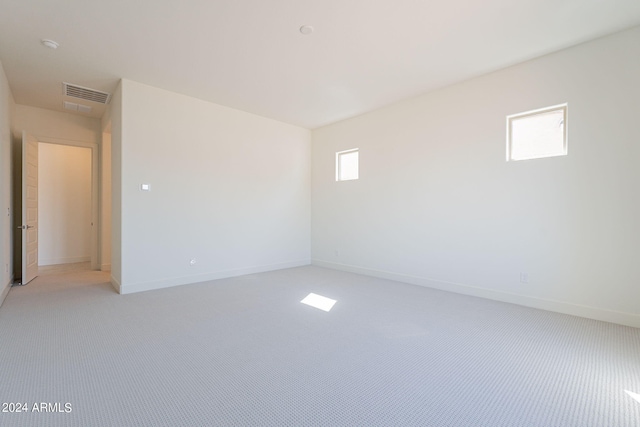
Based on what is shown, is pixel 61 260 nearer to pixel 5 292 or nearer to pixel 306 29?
pixel 5 292

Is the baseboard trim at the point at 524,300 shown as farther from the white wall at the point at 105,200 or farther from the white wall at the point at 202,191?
the white wall at the point at 105,200

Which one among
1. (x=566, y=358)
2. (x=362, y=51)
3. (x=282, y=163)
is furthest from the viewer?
(x=282, y=163)

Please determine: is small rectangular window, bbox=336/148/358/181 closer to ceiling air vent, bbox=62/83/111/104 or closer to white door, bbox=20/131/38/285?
ceiling air vent, bbox=62/83/111/104

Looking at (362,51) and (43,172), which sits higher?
(362,51)

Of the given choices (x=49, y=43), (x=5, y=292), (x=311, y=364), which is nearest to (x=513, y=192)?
(x=311, y=364)

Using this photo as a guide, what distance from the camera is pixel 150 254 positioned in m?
4.12

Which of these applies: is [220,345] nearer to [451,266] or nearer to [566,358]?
[566,358]

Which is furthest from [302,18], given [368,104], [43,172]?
[43,172]

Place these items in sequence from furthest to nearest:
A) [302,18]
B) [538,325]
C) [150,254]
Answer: [150,254], [538,325], [302,18]

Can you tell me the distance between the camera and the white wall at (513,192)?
2.91 meters

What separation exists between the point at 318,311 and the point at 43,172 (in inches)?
284

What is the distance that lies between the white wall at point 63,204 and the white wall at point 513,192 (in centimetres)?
641

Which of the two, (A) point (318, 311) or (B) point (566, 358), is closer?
(B) point (566, 358)

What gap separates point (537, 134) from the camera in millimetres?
3461
